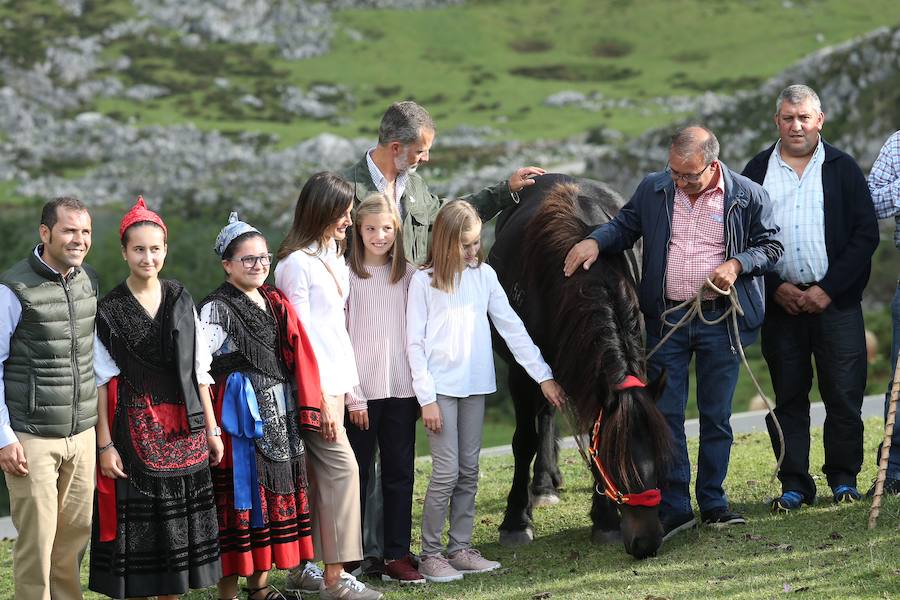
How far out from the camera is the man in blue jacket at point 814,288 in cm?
517

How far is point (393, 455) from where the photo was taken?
4.75m

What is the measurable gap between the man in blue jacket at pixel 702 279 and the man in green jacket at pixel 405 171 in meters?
0.77

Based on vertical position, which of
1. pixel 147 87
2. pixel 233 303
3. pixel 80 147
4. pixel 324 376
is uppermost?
pixel 147 87

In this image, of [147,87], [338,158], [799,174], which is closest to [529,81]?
[338,158]

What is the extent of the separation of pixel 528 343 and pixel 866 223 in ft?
6.07

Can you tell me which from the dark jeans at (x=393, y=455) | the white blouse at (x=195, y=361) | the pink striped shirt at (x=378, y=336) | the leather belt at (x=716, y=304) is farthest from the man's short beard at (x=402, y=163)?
the leather belt at (x=716, y=304)

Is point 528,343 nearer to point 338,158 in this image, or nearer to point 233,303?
point 233,303

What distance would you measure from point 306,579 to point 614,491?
1.45 meters

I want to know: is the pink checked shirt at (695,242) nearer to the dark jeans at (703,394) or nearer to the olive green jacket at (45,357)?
the dark jeans at (703,394)

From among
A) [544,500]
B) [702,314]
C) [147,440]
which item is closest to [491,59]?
[544,500]

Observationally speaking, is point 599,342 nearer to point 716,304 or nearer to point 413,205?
point 716,304

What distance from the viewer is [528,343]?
4.93 meters

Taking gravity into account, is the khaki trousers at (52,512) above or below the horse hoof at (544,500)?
above

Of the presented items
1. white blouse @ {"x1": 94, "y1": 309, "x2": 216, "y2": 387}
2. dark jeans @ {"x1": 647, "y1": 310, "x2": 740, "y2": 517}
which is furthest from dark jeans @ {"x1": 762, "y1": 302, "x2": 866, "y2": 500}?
white blouse @ {"x1": 94, "y1": 309, "x2": 216, "y2": 387}
